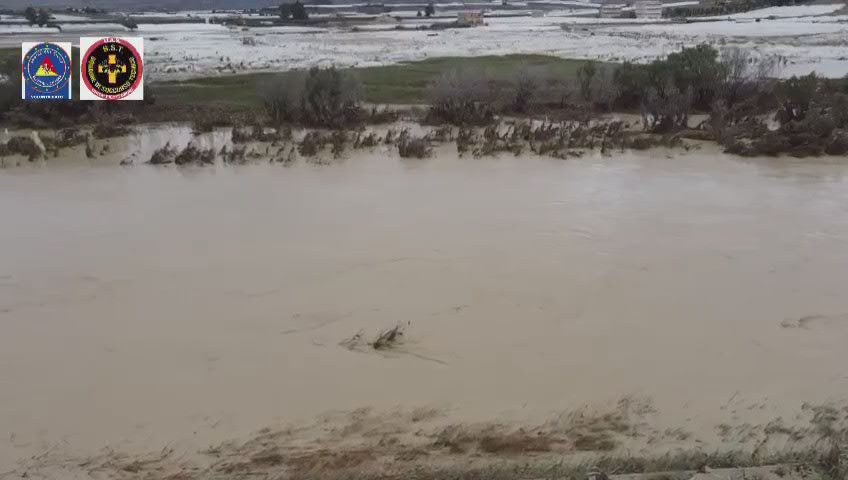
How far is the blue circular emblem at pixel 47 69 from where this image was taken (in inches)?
736

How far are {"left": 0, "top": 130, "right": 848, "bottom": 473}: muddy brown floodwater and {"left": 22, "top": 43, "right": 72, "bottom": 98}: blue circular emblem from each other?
7018 millimetres

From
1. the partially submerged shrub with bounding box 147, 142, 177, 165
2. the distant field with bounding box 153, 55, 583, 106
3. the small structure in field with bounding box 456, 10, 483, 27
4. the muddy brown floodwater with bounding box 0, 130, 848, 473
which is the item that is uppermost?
the small structure in field with bounding box 456, 10, 483, 27

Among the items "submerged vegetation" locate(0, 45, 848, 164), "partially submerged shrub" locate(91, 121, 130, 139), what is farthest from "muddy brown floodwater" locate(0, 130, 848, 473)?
"partially submerged shrub" locate(91, 121, 130, 139)

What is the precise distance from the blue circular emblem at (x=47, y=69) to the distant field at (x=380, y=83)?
266 centimetres

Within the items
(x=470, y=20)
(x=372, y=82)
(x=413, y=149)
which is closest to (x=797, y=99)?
(x=413, y=149)

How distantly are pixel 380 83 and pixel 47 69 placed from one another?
10.00 m

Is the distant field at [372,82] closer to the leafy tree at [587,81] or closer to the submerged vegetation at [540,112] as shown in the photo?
the submerged vegetation at [540,112]

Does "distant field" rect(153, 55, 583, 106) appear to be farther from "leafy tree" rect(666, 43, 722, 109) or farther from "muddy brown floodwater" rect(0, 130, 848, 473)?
"muddy brown floodwater" rect(0, 130, 848, 473)

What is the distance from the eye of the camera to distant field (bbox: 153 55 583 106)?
22.0 meters

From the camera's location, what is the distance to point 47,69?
1980 centimetres

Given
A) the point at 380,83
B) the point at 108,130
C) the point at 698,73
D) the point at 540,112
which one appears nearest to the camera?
the point at 108,130

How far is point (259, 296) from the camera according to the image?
7.68 metres

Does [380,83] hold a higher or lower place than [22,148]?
higher

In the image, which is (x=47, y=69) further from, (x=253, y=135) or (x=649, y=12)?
(x=649, y=12)
